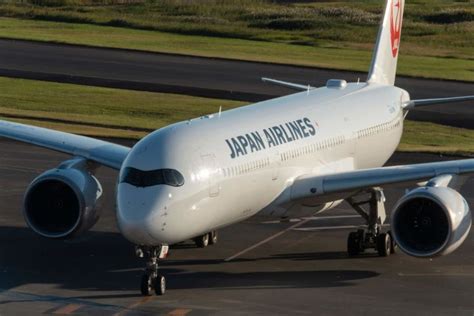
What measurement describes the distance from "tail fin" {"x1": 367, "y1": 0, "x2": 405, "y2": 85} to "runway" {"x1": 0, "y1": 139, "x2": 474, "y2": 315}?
6.25 meters

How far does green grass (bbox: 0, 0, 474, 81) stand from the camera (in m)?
88.0

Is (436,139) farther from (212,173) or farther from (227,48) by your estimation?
(227,48)

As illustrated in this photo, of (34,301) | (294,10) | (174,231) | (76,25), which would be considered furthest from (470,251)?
(294,10)

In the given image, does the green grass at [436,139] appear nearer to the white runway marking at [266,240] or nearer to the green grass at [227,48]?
the white runway marking at [266,240]

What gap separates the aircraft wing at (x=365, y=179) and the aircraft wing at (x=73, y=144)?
15.9 ft

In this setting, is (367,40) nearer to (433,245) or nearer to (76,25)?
(76,25)

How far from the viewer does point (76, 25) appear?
10169cm

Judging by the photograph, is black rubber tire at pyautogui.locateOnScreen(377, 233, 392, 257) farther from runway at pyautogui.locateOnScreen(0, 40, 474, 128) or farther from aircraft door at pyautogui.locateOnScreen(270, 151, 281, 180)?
runway at pyautogui.locateOnScreen(0, 40, 474, 128)

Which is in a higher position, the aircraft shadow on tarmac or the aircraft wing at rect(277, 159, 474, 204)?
the aircraft wing at rect(277, 159, 474, 204)

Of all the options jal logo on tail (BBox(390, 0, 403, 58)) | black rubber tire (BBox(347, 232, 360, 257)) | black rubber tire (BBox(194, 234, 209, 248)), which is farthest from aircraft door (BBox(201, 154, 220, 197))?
jal logo on tail (BBox(390, 0, 403, 58))

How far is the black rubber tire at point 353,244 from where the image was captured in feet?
120

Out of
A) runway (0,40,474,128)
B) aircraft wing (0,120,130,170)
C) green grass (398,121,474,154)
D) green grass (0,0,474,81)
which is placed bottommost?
aircraft wing (0,120,130,170)

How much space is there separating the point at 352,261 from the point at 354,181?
7.95 ft

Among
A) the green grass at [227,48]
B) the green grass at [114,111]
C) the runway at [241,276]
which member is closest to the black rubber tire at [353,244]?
the runway at [241,276]
